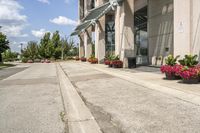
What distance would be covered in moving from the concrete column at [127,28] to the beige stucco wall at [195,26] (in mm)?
12938

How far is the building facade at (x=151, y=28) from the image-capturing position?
15844mm

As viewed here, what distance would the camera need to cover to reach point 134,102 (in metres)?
9.11

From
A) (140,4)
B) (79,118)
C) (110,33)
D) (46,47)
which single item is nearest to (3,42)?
(110,33)

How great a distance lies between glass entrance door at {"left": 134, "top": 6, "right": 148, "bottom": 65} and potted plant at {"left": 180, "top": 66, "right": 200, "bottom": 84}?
21.2m

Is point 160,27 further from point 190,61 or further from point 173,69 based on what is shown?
point 190,61

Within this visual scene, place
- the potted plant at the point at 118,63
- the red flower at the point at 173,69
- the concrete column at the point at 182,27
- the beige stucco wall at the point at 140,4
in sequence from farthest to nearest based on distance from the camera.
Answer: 1. the beige stucco wall at the point at 140,4
2. the potted plant at the point at 118,63
3. the concrete column at the point at 182,27
4. the red flower at the point at 173,69

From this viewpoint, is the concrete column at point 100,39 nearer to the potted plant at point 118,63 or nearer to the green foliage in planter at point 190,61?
the potted plant at point 118,63

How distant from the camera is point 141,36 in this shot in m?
38.6


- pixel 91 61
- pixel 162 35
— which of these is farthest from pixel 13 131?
pixel 91 61

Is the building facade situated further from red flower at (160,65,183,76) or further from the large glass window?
red flower at (160,65,183,76)

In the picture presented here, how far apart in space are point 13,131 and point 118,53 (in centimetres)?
2432

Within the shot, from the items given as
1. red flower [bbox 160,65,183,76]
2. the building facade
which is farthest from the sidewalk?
the building facade

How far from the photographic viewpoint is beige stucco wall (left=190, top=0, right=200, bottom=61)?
605 inches

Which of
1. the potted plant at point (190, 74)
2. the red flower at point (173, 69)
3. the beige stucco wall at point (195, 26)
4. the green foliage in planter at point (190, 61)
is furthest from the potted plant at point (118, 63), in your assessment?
the potted plant at point (190, 74)
